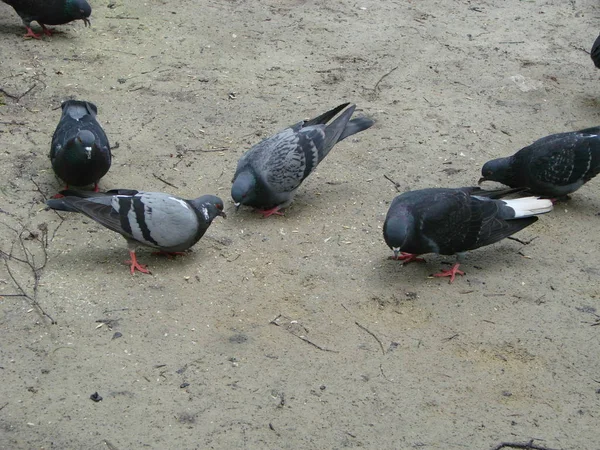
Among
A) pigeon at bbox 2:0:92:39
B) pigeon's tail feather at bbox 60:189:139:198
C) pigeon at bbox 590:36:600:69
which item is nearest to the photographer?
pigeon's tail feather at bbox 60:189:139:198

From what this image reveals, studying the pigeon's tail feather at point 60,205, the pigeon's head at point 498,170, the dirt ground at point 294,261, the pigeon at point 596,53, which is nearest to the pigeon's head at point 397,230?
the dirt ground at point 294,261

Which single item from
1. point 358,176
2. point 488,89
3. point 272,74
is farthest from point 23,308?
point 488,89

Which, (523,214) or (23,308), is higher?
(523,214)

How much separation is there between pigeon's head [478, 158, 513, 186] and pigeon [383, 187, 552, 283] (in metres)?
0.72

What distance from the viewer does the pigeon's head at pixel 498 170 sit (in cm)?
681

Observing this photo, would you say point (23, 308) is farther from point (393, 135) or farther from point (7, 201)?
point (393, 135)

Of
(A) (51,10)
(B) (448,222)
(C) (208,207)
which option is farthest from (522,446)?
(A) (51,10)

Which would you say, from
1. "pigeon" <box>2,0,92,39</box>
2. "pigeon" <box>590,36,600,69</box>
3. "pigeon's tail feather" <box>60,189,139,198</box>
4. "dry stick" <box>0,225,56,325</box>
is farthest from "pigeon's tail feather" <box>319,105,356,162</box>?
"pigeon" <box>2,0,92,39</box>

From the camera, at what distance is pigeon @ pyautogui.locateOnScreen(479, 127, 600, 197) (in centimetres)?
665

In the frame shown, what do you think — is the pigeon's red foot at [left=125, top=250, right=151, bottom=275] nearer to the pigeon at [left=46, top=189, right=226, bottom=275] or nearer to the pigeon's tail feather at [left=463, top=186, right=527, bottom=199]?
the pigeon at [left=46, top=189, right=226, bottom=275]

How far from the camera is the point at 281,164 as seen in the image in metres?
6.57

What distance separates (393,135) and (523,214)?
6.13 ft

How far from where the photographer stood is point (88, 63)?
8.42 meters

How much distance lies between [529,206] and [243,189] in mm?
2218
